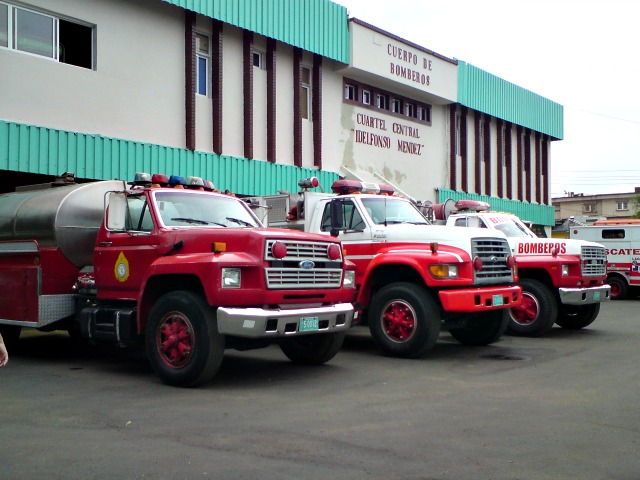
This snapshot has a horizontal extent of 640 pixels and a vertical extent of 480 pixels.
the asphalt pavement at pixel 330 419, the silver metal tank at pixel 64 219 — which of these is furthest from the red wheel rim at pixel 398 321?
the silver metal tank at pixel 64 219

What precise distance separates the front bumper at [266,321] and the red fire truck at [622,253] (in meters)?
16.5

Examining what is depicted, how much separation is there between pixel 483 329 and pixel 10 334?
24.3 ft

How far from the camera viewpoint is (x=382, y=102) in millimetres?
25953

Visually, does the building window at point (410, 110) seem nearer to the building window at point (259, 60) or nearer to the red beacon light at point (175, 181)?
the building window at point (259, 60)

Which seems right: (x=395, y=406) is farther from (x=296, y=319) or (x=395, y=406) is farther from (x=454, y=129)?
(x=454, y=129)

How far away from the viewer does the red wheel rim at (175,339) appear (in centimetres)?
805

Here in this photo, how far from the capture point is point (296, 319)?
26.5 ft

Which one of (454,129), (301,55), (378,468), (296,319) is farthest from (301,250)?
(454,129)

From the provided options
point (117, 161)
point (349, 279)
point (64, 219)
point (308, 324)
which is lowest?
point (308, 324)

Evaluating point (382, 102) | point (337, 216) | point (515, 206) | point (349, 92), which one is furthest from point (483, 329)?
point (515, 206)

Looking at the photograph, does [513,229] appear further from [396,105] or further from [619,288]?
[396,105]

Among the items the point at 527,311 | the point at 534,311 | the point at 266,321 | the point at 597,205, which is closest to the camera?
the point at 266,321

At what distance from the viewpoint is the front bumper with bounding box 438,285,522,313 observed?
32.6 feet

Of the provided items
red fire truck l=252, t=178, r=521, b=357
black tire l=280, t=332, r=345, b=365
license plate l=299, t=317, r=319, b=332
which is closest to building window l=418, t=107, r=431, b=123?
red fire truck l=252, t=178, r=521, b=357
